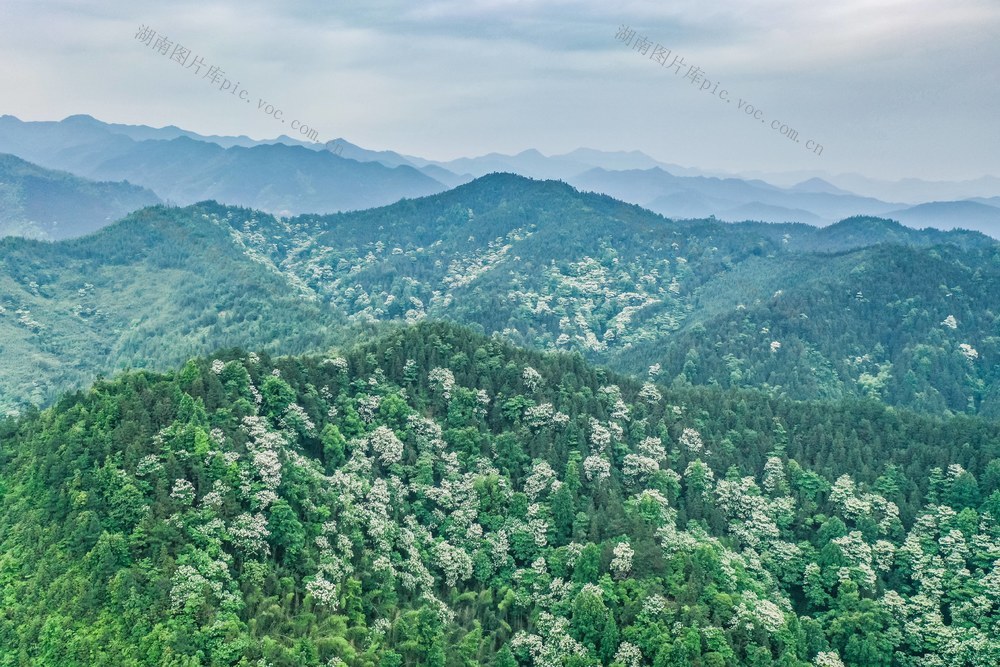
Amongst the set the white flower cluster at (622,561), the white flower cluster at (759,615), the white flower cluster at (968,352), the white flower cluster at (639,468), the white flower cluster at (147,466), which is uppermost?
the white flower cluster at (968,352)

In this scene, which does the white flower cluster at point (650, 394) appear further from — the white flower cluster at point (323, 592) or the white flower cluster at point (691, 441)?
the white flower cluster at point (323, 592)

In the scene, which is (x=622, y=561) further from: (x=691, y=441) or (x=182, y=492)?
(x=182, y=492)

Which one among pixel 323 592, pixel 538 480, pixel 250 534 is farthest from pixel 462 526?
pixel 250 534

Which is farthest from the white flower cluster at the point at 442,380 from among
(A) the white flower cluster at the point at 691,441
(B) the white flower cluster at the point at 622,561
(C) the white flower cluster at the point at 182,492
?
(C) the white flower cluster at the point at 182,492

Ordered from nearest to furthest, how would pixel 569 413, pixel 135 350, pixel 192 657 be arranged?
1. pixel 192 657
2. pixel 569 413
3. pixel 135 350

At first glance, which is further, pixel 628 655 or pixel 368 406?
pixel 368 406

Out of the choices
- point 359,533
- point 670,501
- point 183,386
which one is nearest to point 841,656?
point 670,501

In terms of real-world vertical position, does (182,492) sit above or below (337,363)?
below

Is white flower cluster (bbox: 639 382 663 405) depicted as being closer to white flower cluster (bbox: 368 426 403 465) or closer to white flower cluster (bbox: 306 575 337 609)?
white flower cluster (bbox: 368 426 403 465)

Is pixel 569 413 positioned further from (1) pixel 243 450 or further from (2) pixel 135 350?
(2) pixel 135 350
